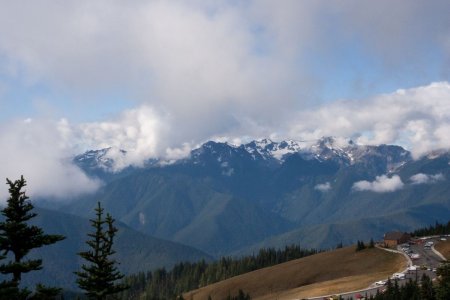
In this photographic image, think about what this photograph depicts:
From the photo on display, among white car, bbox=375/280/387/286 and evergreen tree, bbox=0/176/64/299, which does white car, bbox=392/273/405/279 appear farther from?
evergreen tree, bbox=0/176/64/299

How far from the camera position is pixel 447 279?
3723 inches

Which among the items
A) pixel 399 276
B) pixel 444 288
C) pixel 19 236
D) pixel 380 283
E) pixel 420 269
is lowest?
pixel 380 283


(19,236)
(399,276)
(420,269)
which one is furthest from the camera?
(420,269)

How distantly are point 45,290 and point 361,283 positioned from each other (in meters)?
133

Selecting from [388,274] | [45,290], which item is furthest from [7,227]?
[388,274]

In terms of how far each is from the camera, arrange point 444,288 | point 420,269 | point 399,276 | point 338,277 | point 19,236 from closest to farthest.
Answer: point 19,236 → point 444,288 → point 399,276 → point 420,269 → point 338,277

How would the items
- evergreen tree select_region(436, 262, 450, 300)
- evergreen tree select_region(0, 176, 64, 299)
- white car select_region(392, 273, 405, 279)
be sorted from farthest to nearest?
1. white car select_region(392, 273, 405, 279)
2. evergreen tree select_region(436, 262, 450, 300)
3. evergreen tree select_region(0, 176, 64, 299)

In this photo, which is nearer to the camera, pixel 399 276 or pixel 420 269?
pixel 399 276

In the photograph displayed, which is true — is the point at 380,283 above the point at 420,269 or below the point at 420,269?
below

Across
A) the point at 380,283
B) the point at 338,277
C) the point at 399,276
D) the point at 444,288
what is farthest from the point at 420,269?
the point at 444,288

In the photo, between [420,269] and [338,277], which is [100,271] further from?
[338,277]

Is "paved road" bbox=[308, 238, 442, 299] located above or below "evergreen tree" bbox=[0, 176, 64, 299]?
below

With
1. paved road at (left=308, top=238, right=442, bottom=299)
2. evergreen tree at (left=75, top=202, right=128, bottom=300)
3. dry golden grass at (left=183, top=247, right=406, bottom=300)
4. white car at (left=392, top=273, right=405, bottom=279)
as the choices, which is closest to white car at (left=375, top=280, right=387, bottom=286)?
paved road at (left=308, top=238, right=442, bottom=299)

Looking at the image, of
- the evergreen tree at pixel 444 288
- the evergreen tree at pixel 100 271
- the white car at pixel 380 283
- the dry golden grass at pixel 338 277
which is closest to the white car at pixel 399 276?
the dry golden grass at pixel 338 277
